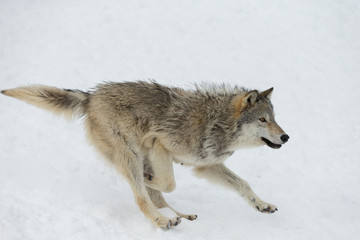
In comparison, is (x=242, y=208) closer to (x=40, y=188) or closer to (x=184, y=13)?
(x=40, y=188)

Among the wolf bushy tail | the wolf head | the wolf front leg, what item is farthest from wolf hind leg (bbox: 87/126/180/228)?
Answer: the wolf head

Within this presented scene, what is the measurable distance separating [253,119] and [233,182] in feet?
3.04

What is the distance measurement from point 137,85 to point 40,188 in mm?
1887

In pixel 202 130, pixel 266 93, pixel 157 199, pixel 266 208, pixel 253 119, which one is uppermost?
pixel 266 93

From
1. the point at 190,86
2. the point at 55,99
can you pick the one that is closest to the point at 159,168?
the point at 190,86

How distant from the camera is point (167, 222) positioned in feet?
17.5

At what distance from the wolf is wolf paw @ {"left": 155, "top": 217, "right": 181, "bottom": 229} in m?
0.36

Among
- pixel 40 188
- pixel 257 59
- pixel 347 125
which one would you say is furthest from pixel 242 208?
pixel 257 59

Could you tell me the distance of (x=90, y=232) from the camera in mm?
4863

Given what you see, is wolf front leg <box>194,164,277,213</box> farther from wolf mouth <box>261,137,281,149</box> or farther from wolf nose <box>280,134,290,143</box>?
wolf nose <box>280,134,290,143</box>

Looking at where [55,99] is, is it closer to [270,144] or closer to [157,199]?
[157,199]

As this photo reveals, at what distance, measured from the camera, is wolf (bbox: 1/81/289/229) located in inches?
228

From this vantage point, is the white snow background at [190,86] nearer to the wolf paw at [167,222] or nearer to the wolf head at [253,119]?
the wolf paw at [167,222]

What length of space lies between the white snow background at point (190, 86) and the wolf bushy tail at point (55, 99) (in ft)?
2.33
